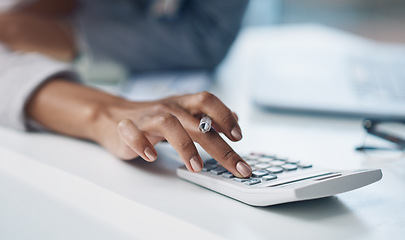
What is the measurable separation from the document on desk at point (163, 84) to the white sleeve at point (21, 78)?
127 millimetres

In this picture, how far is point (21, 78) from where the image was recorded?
0.57 meters

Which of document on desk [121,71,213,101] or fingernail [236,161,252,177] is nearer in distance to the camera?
fingernail [236,161,252,177]

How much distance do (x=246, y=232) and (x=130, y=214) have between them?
0.30 feet

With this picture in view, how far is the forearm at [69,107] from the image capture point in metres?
0.51

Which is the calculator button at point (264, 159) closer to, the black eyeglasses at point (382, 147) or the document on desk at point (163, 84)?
the black eyeglasses at point (382, 147)

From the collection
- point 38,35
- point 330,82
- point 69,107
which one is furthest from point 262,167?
point 38,35

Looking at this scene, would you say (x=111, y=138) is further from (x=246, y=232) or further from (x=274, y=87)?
(x=274, y=87)

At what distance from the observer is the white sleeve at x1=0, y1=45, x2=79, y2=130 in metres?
0.54

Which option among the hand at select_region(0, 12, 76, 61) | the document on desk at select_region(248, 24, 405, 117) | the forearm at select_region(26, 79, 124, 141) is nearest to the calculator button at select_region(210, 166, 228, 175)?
the forearm at select_region(26, 79, 124, 141)

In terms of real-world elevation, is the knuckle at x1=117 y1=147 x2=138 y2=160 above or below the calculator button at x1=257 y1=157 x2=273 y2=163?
below

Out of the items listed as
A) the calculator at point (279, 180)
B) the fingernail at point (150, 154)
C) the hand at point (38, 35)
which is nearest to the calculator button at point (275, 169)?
the calculator at point (279, 180)

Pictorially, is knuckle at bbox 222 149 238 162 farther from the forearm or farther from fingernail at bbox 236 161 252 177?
the forearm

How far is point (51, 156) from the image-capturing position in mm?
454

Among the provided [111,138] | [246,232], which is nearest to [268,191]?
[246,232]
